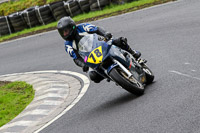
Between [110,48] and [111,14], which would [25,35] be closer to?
[111,14]

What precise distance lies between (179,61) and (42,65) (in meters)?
5.71

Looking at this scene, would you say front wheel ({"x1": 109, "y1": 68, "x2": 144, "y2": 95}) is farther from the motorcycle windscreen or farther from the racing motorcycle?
the motorcycle windscreen

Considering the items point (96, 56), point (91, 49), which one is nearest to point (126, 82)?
point (96, 56)

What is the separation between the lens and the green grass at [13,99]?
961cm

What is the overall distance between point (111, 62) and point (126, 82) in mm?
598

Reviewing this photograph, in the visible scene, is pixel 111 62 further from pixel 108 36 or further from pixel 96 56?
pixel 108 36

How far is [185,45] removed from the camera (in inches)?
Answer: 428

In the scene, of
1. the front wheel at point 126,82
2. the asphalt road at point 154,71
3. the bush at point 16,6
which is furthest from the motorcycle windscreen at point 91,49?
the bush at point 16,6

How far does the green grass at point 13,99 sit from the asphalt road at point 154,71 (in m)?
1.48

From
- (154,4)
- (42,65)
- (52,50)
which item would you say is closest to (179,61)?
(42,65)

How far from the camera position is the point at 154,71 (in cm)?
973

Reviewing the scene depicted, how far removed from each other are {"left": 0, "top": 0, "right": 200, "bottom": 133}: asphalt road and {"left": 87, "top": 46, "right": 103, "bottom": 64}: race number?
2.90 feet

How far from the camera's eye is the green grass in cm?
961

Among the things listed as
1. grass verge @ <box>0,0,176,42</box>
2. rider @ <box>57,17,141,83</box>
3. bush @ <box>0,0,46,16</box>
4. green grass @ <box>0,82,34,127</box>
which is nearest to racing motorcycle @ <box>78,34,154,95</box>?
rider @ <box>57,17,141,83</box>
